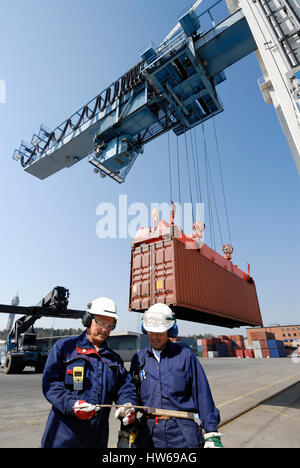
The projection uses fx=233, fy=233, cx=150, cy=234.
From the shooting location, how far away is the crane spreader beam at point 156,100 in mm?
10273

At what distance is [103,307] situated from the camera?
98.5 inches

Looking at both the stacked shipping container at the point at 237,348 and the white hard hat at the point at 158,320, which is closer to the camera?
the white hard hat at the point at 158,320

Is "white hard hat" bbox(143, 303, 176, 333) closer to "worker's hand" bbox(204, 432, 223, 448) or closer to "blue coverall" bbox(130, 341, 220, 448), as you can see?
"blue coverall" bbox(130, 341, 220, 448)

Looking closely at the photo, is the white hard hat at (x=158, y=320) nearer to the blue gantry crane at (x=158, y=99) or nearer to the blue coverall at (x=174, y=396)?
the blue coverall at (x=174, y=396)

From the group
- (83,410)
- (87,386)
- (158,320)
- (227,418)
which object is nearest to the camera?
(83,410)

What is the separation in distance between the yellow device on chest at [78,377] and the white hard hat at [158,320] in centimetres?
76

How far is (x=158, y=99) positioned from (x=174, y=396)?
41.7ft

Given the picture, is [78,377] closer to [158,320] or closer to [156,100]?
[158,320]

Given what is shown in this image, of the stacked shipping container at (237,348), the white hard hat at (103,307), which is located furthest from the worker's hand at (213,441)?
the stacked shipping container at (237,348)

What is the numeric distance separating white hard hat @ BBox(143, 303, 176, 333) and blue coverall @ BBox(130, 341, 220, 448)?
0.25m

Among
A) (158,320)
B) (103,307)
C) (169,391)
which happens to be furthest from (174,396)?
(103,307)

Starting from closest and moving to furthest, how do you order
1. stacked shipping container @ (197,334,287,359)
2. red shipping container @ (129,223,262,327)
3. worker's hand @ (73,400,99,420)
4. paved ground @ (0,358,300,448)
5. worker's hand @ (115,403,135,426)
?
worker's hand @ (73,400,99,420), worker's hand @ (115,403,135,426), paved ground @ (0,358,300,448), red shipping container @ (129,223,262,327), stacked shipping container @ (197,334,287,359)

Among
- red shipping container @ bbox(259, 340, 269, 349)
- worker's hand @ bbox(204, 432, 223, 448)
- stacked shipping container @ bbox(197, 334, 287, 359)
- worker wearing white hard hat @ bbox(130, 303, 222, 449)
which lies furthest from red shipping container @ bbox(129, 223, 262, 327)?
stacked shipping container @ bbox(197, 334, 287, 359)

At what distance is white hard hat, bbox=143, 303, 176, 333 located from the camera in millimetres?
2525
